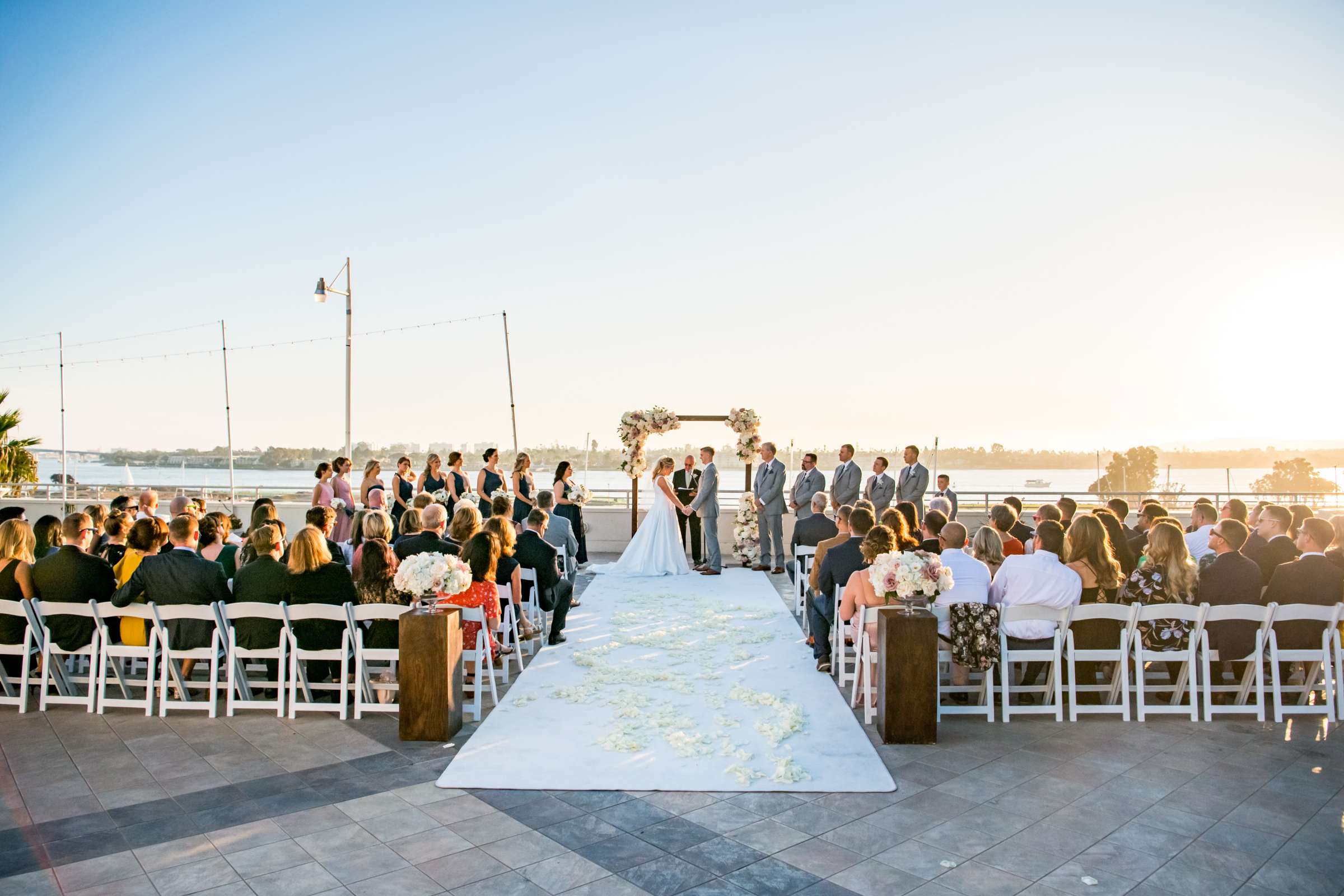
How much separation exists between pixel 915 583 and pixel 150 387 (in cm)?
2563

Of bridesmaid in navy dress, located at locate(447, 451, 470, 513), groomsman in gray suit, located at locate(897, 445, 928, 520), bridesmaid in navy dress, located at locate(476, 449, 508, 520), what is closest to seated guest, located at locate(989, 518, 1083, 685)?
groomsman in gray suit, located at locate(897, 445, 928, 520)

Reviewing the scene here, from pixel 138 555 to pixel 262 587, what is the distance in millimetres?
1151

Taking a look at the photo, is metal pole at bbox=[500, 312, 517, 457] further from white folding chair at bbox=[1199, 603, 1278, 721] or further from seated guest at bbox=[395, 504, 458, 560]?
white folding chair at bbox=[1199, 603, 1278, 721]

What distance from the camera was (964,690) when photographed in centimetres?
546

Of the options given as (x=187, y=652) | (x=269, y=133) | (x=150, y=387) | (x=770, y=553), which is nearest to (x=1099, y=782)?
(x=187, y=652)

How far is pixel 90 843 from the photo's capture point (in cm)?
355

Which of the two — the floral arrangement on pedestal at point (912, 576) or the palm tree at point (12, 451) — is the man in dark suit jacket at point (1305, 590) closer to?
the floral arrangement on pedestal at point (912, 576)

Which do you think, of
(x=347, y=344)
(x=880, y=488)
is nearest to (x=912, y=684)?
(x=880, y=488)

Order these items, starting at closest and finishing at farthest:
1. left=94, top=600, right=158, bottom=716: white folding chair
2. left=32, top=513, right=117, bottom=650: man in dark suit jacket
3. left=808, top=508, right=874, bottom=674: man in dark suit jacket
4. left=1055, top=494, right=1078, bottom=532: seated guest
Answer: left=94, top=600, right=158, bottom=716: white folding chair → left=32, top=513, right=117, bottom=650: man in dark suit jacket → left=808, top=508, right=874, bottom=674: man in dark suit jacket → left=1055, top=494, right=1078, bottom=532: seated guest

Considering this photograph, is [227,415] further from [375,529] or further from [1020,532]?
[1020,532]

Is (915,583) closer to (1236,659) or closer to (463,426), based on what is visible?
(1236,659)

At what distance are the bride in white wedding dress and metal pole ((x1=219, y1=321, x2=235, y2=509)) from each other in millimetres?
8883

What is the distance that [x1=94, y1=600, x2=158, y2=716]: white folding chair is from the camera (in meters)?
5.39

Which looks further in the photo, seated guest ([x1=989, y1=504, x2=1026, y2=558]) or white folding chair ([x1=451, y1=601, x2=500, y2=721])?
seated guest ([x1=989, y1=504, x2=1026, y2=558])
